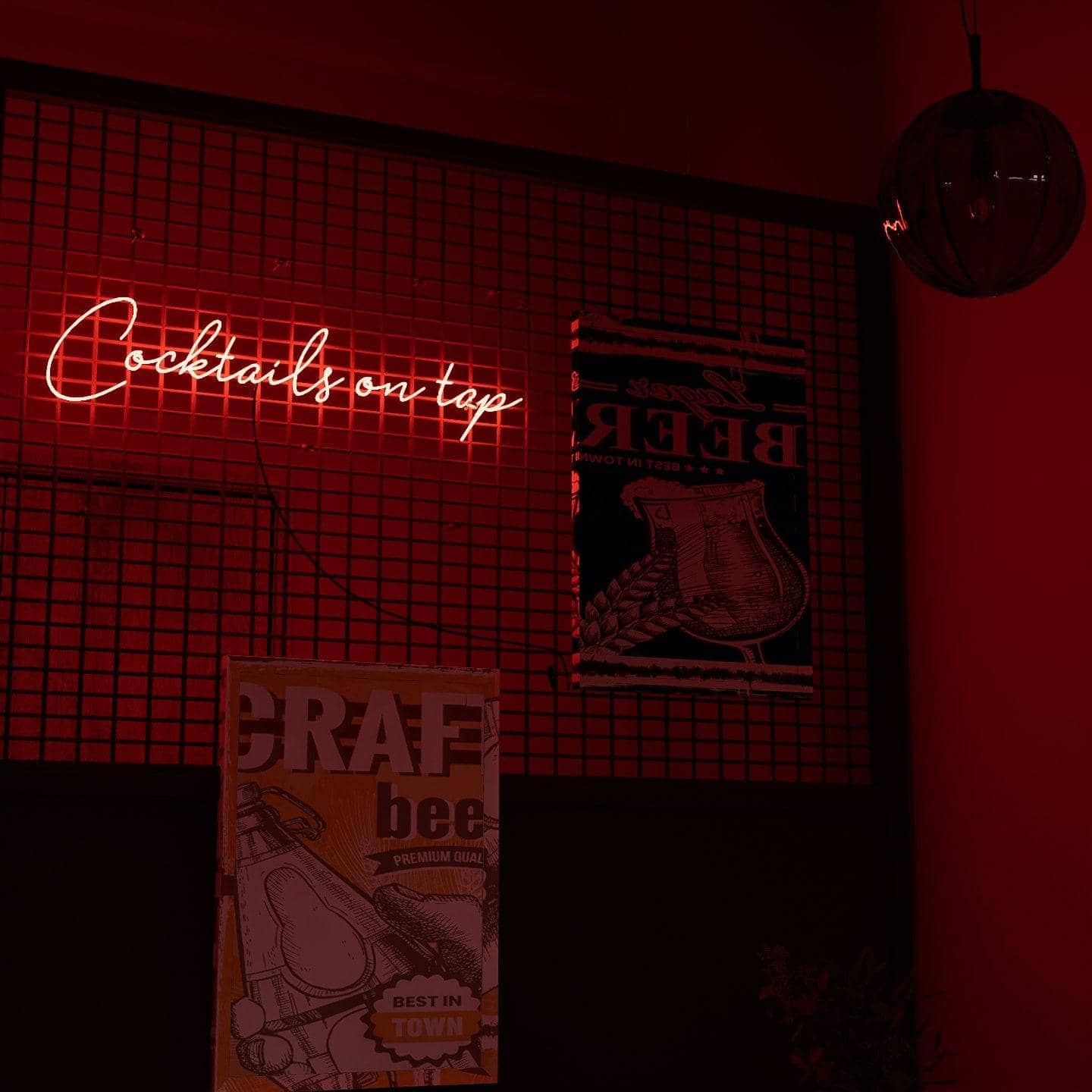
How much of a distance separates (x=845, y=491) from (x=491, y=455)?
5.39 feet

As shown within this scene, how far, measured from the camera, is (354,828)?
3250 mm

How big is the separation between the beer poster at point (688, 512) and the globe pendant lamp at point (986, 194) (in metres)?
1.40

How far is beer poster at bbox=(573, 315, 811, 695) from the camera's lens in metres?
3.79

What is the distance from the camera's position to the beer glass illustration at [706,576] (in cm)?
379

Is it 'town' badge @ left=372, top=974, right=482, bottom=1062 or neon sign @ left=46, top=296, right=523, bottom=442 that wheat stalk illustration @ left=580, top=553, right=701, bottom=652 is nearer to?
neon sign @ left=46, top=296, right=523, bottom=442

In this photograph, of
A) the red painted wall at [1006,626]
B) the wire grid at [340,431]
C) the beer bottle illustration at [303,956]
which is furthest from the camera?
the wire grid at [340,431]

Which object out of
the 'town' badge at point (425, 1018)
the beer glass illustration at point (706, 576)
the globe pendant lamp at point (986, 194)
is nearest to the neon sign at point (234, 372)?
the beer glass illustration at point (706, 576)

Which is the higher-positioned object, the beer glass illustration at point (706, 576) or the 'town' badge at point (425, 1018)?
the beer glass illustration at point (706, 576)

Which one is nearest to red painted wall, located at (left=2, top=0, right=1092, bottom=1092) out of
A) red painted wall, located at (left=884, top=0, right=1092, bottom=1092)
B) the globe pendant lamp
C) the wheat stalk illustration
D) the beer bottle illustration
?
red painted wall, located at (left=884, top=0, right=1092, bottom=1092)

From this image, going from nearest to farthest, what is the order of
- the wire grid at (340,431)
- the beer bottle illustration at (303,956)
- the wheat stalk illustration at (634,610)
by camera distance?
the beer bottle illustration at (303,956) → the wheat stalk illustration at (634,610) → the wire grid at (340,431)

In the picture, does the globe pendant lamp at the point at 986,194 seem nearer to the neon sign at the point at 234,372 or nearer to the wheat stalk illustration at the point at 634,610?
the wheat stalk illustration at the point at 634,610

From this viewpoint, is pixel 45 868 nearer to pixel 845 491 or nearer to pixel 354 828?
pixel 354 828

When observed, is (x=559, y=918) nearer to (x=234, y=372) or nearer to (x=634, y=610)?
(x=634, y=610)

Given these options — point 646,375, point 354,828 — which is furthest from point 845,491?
point 354,828
